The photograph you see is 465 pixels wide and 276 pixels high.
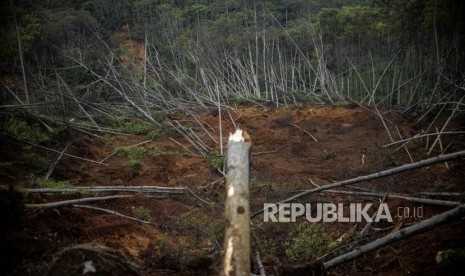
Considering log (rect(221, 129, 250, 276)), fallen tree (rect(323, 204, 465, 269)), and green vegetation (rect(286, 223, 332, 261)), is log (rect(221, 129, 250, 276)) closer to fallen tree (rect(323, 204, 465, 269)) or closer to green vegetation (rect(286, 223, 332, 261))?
fallen tree (rect(323, 204, 465, 269))

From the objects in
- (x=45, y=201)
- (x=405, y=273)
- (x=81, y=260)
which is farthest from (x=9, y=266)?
(x=405, y=273)

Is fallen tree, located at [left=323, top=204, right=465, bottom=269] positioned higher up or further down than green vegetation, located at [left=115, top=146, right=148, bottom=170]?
higher up

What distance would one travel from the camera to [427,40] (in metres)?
12.6

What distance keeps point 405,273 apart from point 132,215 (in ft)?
10.5

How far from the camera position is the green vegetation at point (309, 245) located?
353 centimetres

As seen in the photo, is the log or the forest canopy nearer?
the log

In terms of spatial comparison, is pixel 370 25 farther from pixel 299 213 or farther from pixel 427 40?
pixel 299 213

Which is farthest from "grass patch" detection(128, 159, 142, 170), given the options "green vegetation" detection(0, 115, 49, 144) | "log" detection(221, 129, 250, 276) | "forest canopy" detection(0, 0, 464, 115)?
"log" detection(221, 129, 250, 276)

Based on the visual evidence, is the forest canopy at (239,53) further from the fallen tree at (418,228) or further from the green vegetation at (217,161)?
the fallen tree at (418,228)

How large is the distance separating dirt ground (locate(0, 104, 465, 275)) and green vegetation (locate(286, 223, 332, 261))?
133 mm

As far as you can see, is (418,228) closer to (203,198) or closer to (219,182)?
(203,198)

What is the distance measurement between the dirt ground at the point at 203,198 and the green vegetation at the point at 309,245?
0.13m

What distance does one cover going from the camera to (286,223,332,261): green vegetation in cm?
353

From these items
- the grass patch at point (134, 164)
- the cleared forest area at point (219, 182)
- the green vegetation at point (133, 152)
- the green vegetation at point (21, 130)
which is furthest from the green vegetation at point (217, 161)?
the green vegetation at point (21, 130)
